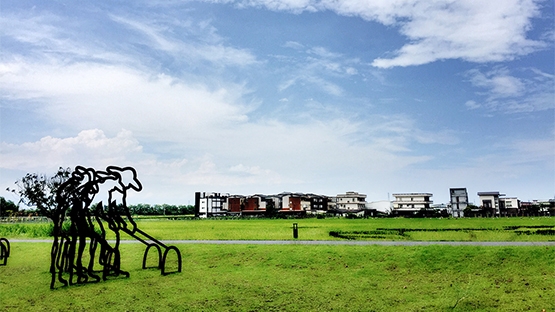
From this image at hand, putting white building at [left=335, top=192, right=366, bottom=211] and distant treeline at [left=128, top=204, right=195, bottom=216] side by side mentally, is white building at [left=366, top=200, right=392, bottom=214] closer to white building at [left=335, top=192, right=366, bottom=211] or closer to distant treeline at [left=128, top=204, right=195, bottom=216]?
white building at [left=335, top=192, right=366, bottom=211]

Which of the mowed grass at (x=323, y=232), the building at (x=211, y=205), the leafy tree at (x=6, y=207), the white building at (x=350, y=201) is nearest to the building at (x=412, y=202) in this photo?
the white building at (x=350, y=201)

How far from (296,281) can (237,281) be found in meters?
2.10

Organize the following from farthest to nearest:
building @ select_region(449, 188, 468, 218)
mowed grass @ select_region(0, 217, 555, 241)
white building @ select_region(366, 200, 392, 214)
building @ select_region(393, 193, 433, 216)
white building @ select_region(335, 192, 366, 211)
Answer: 1. white building @ select_region(366, 200, 392, 214)
2. white building @ select_region(335, 192, 366, 211)
3. building @ select_region(393, 193, 433, 216)
4. building @ select_region(449, 188, 468, 218)
5. mowed grass @ select_region(0, 217, 555, 241)

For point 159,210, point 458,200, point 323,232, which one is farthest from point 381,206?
point 323,232

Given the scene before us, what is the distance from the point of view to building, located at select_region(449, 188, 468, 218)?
104750 millimetres

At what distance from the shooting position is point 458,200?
106m

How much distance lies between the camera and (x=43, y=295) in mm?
13781

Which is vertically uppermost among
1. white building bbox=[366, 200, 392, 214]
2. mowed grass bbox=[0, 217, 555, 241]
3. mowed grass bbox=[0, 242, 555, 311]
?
white building bbox=[366, 200, 392, 214]

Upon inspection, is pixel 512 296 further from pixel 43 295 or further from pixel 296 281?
pixel 43 295

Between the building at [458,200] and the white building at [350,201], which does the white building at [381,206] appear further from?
the building at [458,200]

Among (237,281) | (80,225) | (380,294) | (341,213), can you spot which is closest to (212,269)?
(237,281)

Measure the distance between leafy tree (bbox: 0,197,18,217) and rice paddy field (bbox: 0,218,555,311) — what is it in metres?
96.2

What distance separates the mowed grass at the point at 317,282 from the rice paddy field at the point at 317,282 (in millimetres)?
32

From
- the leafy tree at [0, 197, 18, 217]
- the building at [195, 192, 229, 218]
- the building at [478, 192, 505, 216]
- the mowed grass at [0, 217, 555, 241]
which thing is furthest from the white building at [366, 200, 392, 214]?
the leafy tree at [0, 197, 18, 217]
